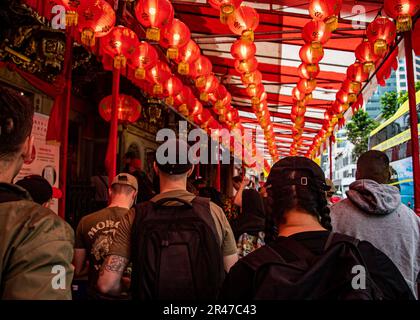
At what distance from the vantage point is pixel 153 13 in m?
5.06

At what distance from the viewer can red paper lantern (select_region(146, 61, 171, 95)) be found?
7105 millimetres

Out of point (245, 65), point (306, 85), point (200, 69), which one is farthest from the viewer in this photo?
point (306, 85)

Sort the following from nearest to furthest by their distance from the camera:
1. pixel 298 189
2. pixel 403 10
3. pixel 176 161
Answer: pixel 298 189
pixel 176 161
pixel 403 10

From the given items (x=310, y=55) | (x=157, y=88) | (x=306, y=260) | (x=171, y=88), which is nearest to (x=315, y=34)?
(x=310, y=55)

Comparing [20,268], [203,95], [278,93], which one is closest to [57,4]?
[203,95]

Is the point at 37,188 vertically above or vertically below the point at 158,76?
below

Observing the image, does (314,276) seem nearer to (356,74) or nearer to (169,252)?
(169,252)

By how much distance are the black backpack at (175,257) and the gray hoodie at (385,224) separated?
3.57 feet

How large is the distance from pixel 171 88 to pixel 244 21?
3016 millimetres

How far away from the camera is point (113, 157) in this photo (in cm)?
567

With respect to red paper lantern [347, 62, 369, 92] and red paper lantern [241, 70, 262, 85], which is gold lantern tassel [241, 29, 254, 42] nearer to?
red paper lantern [241, 70, 262, 85]

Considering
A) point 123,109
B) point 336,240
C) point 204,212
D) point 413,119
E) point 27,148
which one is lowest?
point 336,240

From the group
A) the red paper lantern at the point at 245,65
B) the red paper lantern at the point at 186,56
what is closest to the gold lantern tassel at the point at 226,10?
the red paper lantern at the point at 186,56

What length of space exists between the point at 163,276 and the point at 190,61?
5.34 meters
